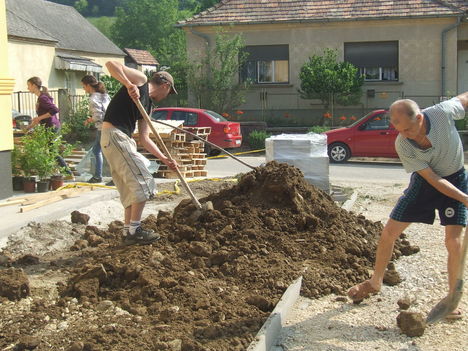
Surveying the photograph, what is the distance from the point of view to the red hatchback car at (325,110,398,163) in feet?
62.6

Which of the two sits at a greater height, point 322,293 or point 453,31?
point 453,31

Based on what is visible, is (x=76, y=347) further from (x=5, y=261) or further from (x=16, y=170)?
(x=16, y=170)

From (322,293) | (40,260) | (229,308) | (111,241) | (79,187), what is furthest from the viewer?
(79,187)

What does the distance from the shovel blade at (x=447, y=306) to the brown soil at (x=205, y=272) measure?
3.67ft

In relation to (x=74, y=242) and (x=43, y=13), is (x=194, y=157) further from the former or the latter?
(x=43, y=13)

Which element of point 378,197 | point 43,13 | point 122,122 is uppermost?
point 43,13

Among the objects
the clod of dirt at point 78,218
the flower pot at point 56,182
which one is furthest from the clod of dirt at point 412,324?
the flower pot at point 56,182

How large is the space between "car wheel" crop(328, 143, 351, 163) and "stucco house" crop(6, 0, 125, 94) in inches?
669

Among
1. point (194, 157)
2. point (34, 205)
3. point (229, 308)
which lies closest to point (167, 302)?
point (229, 308)

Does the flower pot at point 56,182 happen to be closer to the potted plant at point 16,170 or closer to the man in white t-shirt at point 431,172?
the potted plant at point 16,170

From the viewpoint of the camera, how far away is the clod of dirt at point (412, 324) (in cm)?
495

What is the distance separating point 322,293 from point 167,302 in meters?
1.51

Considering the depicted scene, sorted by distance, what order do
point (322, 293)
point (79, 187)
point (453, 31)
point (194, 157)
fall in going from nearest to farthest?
point (322, 293) < point (79, 187) < point (194, 157) < point (453, 31)

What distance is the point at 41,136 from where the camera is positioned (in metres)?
11.3
